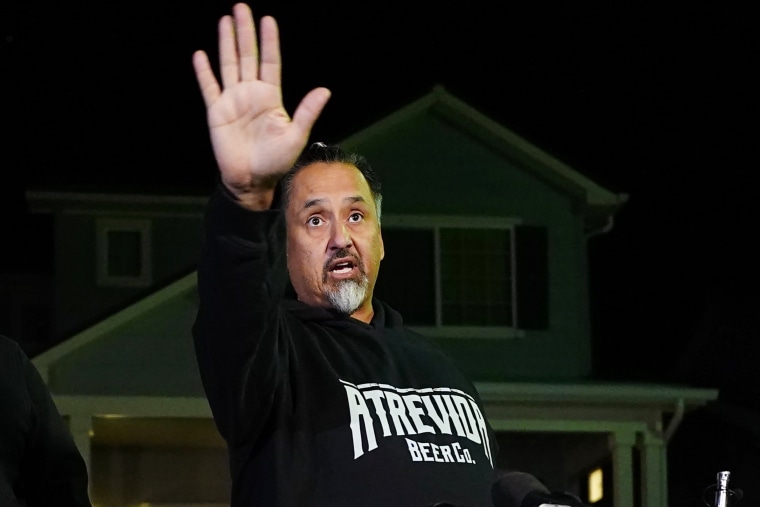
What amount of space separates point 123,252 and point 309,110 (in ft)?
47.0

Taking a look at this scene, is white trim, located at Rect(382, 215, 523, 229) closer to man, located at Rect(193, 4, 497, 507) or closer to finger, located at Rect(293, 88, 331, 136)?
man, located at Rect(193, 4, 497, 507)

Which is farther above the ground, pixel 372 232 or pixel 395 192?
pixel 395 192

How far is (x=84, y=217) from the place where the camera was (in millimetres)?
16656

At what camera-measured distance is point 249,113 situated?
2672 millimetres

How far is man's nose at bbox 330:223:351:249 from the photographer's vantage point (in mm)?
3281

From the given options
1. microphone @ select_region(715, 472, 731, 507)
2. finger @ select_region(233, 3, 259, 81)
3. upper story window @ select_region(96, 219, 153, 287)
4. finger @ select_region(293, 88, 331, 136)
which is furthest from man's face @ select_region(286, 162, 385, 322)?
upper story window @ select_region(96, 219, 153, 287)

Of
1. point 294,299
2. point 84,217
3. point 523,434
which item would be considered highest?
point 84,217

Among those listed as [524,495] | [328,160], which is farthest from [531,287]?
[524,495]

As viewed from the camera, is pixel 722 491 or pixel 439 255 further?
pixel 439 255

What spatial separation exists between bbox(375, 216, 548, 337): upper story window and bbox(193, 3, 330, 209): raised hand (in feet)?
41.9

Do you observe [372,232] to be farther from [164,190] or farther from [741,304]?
[741,304]

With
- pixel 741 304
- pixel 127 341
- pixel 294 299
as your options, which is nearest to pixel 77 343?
pixel 127 341

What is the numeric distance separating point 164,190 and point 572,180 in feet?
15.1

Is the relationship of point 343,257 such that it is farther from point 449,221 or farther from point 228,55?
point 449,221
